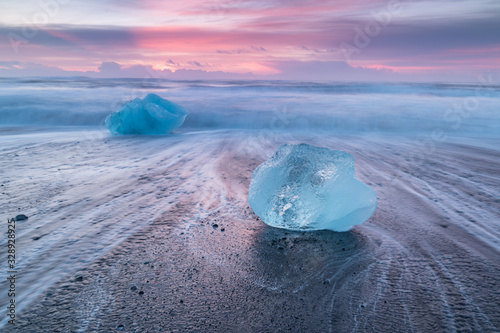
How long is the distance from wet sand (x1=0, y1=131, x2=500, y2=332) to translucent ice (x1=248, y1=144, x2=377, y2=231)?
0.46ft

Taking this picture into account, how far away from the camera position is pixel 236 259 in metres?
2.74

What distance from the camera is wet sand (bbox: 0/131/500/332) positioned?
6.72ft

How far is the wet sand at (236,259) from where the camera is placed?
2047mm

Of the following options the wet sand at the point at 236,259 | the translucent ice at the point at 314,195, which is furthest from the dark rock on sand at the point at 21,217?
the translucent ice at the point at 314,195

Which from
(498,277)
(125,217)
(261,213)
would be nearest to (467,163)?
(498,277)

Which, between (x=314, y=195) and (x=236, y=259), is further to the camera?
(x=314, y=195)

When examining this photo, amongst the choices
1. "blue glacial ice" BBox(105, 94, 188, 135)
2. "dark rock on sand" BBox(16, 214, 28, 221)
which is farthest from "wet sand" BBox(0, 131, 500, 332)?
"blue glacial ice" BBox(105, 94, 188, 135)

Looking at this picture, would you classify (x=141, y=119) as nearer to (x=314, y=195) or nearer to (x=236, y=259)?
(x=314, y=195)

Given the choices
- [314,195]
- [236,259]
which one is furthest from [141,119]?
[236,259]

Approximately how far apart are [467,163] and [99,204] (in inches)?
261

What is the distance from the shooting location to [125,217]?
3525mm

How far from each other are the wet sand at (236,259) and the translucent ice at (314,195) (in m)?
0.14

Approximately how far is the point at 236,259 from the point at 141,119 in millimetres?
7813

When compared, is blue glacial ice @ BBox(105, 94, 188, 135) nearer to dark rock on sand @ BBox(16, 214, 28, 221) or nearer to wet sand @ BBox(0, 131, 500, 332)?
wet sand @ BBox(0, 131, 500, 332)
